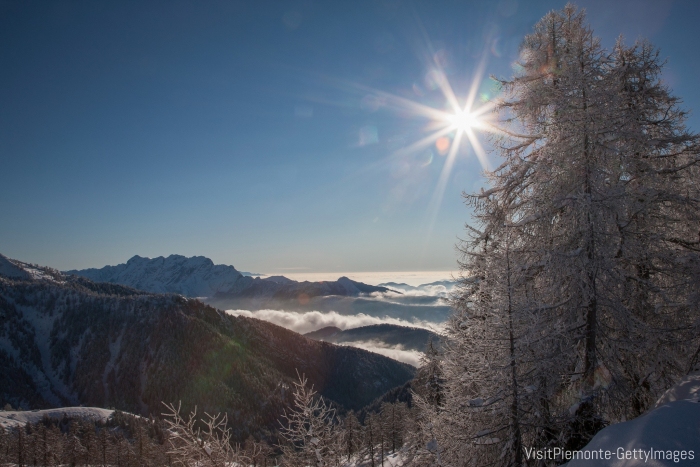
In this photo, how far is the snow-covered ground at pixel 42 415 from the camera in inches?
3073

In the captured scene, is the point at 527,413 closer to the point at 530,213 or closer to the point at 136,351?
the point at 530,213

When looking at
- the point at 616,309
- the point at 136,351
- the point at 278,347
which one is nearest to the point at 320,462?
the point at 616,309

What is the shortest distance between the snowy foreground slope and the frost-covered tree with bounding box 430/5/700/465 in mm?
2209

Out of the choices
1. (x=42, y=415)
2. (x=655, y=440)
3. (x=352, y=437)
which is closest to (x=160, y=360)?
(x=42, y=415)

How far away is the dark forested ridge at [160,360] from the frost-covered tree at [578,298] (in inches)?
5621

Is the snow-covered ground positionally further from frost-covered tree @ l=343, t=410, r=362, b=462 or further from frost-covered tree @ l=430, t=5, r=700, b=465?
frost-covered tree @ l=430, t=5, r=700, b=465

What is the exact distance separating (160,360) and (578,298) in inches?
7202

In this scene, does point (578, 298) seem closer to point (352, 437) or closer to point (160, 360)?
point (352, 437)

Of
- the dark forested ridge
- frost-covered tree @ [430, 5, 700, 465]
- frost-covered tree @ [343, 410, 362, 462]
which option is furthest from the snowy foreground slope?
the dark forested ridge

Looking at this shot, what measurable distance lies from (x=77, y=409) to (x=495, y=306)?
130745mm

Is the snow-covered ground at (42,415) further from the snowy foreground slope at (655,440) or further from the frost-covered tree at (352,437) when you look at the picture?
the snowy foreground slope at (655,440)

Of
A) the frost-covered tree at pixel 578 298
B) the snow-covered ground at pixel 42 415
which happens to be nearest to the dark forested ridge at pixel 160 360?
the snow-covered ground at pixel 42 415

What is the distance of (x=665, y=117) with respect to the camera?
9016 mm

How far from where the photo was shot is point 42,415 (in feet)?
283
